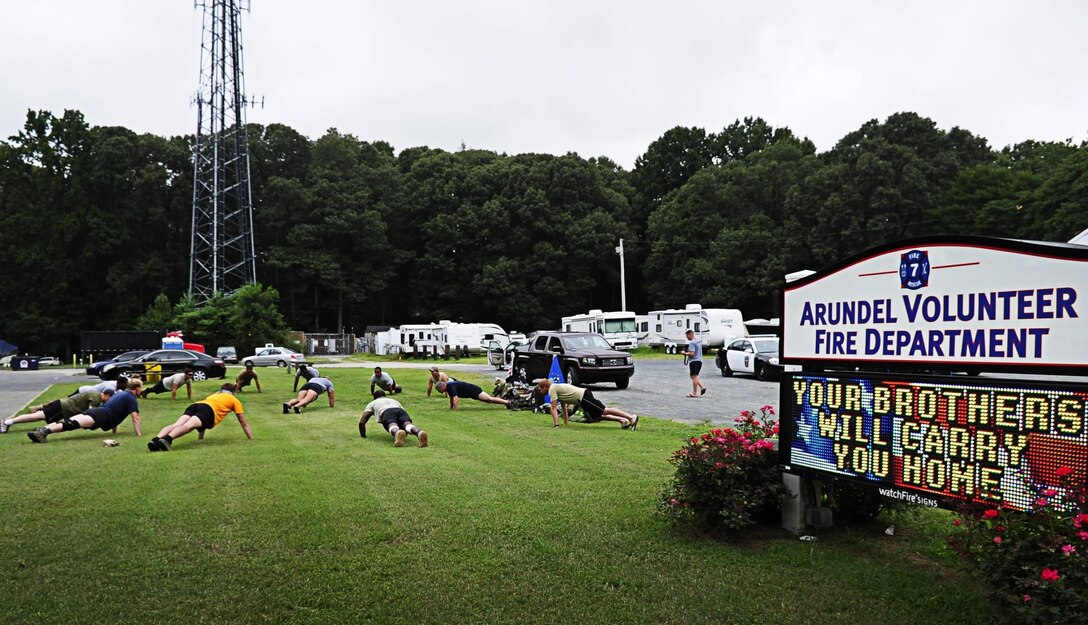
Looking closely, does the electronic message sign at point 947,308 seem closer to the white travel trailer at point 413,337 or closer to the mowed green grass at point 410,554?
the mowed green grass at point 410,554

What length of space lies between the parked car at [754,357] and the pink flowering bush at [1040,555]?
2102 centimetres

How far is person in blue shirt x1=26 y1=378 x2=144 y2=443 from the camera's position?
13.3m

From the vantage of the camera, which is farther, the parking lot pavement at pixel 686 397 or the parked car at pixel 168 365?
the parked car at pixel 168 365

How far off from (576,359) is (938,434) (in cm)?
1809

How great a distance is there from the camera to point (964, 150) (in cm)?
6297

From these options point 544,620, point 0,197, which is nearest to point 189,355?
point 544,620

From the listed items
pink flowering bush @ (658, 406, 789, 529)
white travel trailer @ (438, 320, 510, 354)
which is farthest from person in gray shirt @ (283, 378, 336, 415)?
white travel trailer @ (438, 320, 510, 354)

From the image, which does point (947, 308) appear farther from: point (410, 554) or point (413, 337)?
point (413, 337)

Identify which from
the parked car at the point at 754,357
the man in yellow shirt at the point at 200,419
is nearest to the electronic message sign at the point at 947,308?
the man in yellow shirt at the point at 200,419

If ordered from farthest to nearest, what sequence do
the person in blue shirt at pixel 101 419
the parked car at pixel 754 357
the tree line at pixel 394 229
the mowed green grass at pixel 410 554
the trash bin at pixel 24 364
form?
the tree line at pixel 394 229, the trash bin at pixel 24 364, the parked car at pixel 754 357, the person in blue shirt at pixel 101 419, the mowed green grass at pixel 410 554

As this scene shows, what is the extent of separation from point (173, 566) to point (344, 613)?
1.71 metres

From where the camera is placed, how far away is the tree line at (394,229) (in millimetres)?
65688

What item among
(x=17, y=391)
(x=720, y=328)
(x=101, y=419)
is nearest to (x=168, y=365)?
(x=17, y=391)

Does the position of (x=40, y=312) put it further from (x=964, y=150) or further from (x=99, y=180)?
(x=964, y=150)
